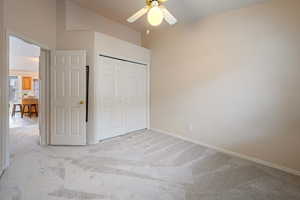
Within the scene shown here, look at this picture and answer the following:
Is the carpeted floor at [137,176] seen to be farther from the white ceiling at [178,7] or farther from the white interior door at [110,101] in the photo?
the white ceiling at [178,7]

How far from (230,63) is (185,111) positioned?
1.49 meters

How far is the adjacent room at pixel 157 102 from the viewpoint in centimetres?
225

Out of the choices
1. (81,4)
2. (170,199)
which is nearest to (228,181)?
(170,199)

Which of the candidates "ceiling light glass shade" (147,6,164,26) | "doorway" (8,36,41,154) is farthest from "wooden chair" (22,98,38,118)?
"ceiling light glass shade" (147,6,164,26)

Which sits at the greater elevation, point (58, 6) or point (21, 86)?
point (58, 6)

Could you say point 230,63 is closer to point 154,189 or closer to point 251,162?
point 251,162

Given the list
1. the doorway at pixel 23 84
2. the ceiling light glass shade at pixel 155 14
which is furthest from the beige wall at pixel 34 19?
the doorway at pixel 23 84

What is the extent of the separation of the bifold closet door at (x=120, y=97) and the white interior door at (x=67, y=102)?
365mm

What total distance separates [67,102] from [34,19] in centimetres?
163

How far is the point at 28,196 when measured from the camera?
1.89m

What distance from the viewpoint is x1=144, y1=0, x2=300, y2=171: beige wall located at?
255 cm

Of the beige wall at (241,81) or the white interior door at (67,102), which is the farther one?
the white interior door at (67,102)

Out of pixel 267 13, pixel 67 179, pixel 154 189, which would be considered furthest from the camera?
pixel 267 13

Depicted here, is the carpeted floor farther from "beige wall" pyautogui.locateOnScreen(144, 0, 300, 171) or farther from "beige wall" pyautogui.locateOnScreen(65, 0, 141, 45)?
"beige wall" pyautogui.locateOnScreen(65, 0, 141, 45)
